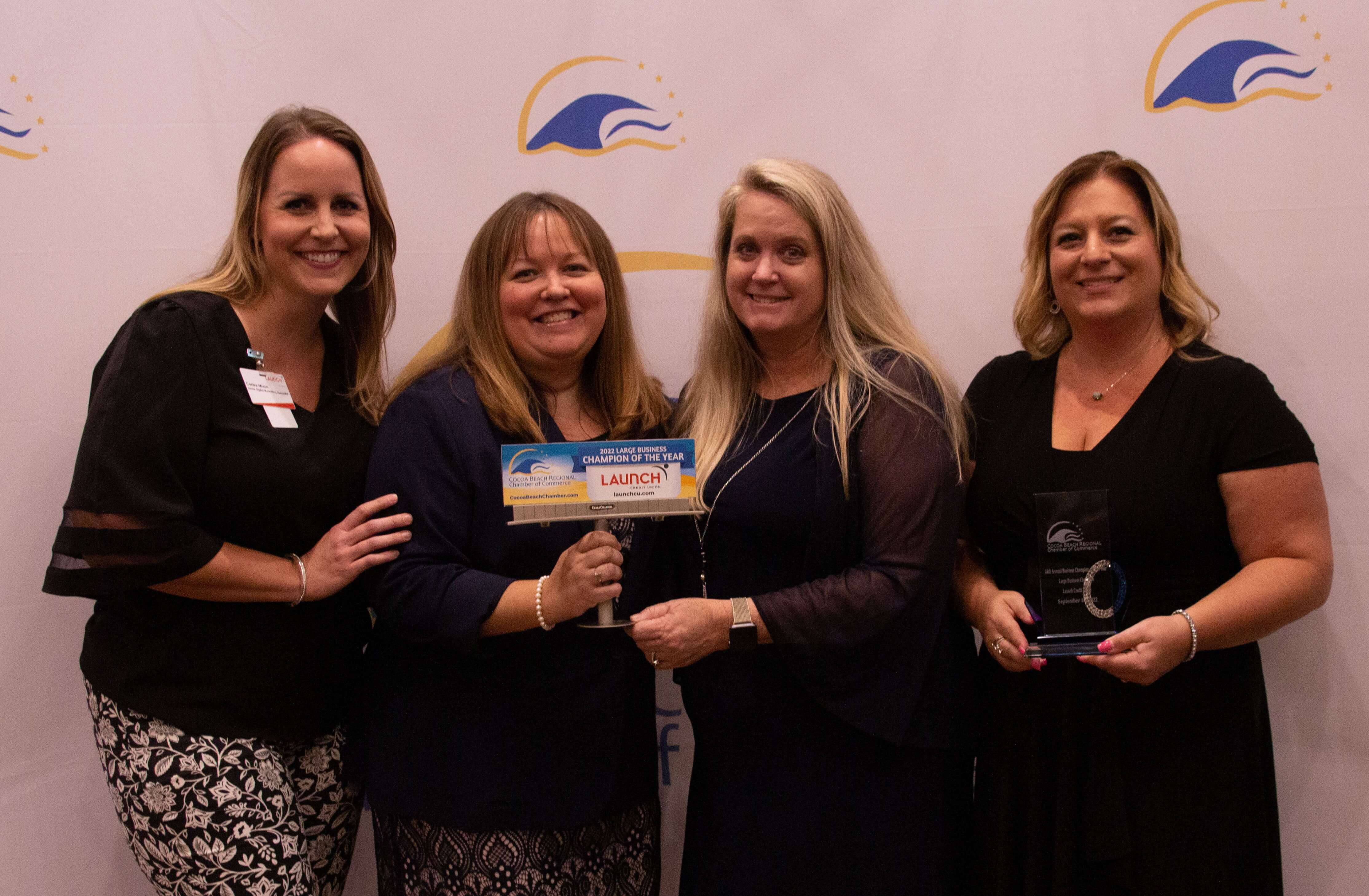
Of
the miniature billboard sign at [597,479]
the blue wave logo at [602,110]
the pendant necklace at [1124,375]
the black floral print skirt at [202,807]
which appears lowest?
the black floral print skirt at [202,807]

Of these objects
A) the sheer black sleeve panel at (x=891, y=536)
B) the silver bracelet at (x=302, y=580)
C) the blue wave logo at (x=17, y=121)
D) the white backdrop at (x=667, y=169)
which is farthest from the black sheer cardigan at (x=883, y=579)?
the blue wave logo at (x=17, y=121)

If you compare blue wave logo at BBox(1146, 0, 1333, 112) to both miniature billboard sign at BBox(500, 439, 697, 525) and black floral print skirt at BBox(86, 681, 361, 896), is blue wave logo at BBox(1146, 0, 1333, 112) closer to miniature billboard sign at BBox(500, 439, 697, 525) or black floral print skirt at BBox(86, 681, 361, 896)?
miniature billboard sign at BBox(500, 439, 697, 525)

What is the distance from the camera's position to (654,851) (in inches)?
79.4

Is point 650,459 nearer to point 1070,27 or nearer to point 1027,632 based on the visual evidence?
point 1027,632

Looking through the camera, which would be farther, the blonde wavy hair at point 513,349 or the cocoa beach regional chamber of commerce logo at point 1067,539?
the blonde wavy hair at point 513,349

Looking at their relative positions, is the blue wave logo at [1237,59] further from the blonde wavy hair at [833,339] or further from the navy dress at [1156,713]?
the blonde wavy hair at [833,339]

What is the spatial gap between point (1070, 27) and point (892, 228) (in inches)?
26.2

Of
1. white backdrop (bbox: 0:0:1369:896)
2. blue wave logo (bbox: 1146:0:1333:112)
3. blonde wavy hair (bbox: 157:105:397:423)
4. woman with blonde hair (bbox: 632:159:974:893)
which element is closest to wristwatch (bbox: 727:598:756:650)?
woman with blonde hair (bbox: 632:159:974:893)

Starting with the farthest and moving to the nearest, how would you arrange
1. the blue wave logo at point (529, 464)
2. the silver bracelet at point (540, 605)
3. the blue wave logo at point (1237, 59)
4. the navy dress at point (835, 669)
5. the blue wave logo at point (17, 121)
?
1. the blue wave logo at point (17, 121)
2. the blue wave logo at point (1237, 59)
3. the navy dress at point (835, 669)
4. the silver bracelet at point (540, 605)
5. the blue wave logo at point (529, 464)

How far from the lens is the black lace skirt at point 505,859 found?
5.90 ft

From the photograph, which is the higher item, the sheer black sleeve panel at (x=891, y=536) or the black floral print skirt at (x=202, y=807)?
the sheer black sleeve panel at (x=891, y=536)

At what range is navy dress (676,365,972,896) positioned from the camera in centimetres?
179

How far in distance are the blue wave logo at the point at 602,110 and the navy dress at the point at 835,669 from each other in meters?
0.99

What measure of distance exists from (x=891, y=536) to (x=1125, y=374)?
0.66 meters
